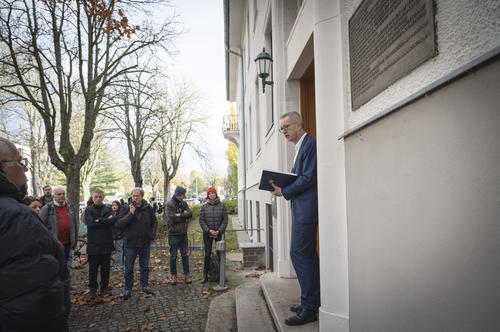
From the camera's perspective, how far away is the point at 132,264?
6.22 metres

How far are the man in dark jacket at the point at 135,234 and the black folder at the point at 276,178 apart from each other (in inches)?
142

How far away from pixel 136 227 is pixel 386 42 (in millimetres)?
5590

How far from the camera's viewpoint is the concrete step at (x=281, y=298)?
3447 millimetres

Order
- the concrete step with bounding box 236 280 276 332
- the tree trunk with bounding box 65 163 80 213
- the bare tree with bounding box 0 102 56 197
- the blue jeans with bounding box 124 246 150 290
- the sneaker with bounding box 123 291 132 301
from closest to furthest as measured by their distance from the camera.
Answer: the concrete step with bounding box 236 280 276 332 → the sneaker with bounding box 123 291 132 301 → the blue jeans with bounding box 124 246 150 290 → the tree trunk with bounding box 65 163 80 213 → the bare tree with bounding box 0 102 56 197

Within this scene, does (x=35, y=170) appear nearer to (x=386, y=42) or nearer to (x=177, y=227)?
(x=177, y=227)

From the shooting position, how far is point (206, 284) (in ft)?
23.1

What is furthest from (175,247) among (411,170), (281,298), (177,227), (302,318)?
(411,170)

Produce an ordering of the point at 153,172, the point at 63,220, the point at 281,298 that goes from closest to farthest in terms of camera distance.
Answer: the point at 281,298, the point at 63,220, the point at 153,172

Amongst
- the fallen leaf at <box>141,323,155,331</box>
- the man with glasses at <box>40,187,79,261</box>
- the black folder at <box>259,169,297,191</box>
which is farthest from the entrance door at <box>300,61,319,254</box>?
the man with glasses at <box>40,187,79,261</box>

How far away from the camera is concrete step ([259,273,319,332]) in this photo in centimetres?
345

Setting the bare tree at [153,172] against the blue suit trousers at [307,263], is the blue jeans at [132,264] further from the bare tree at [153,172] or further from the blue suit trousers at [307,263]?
the bare tree at [153,172]

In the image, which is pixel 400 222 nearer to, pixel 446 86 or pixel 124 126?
pixel 446 86

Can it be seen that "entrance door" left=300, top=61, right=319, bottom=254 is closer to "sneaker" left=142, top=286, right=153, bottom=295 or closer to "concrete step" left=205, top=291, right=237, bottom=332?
"concrete step" left=205, top=291, right=237, bottom=332

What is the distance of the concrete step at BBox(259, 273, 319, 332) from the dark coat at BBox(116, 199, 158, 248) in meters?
2.51
